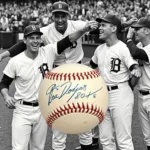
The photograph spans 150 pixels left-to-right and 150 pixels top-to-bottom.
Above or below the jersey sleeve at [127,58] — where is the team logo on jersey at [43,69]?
below

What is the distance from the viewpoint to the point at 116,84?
436 centimetres

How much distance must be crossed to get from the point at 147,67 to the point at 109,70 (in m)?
0.56

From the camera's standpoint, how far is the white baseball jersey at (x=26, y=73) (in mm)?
4164

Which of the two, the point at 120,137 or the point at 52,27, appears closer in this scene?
the point at 120,137

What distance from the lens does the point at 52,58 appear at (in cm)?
446

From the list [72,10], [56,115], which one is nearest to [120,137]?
[56,115]

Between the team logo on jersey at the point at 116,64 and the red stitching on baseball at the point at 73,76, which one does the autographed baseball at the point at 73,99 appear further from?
the team logo on jersey at the point at 116,64

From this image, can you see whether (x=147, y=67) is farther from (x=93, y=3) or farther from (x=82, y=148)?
(x=93, y=3)

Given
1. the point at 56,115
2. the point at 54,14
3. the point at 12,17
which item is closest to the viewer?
the point at 56,115

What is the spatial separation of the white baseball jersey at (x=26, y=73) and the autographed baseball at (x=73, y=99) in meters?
0.54

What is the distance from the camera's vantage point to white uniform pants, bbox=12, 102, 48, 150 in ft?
13.3

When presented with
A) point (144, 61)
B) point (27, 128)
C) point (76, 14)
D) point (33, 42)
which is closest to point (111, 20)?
point (144, 61)
